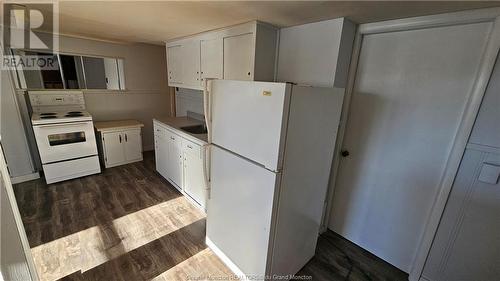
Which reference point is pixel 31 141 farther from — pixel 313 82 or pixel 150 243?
pixel 313 82

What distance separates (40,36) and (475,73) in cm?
511

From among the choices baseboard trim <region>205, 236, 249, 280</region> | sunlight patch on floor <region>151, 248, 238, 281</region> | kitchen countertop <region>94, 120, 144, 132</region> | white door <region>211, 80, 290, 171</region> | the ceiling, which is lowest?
sunlight patch on floor <region>151, 248, 238, 281</region>

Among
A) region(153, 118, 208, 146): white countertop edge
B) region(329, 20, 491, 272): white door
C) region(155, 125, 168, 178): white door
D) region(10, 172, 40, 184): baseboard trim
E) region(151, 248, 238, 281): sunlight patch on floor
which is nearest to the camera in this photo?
region(329, 20, 491, 272): white door

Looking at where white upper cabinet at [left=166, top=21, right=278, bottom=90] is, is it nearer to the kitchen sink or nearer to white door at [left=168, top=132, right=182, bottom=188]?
the kitchen sink

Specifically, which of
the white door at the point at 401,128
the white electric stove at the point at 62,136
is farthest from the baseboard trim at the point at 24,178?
the white door at the point at 401,128

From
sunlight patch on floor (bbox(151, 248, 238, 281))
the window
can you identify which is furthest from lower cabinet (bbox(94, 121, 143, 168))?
sunlight patch on floor (bbox(151, 248, 238, 281))

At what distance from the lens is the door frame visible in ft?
4.42

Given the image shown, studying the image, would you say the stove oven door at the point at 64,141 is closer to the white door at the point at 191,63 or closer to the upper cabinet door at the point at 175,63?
the upper cabinet door at the point at 175,63

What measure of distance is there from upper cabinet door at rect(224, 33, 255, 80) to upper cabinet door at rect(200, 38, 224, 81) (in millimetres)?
98

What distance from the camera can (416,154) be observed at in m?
1.76

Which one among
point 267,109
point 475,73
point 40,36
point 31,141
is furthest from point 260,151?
point 40,36

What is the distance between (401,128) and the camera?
1811 millimetres

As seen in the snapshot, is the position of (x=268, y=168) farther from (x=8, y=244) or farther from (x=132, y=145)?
(x=132, y=145)

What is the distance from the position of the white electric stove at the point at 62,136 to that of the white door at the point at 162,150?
97 cm
